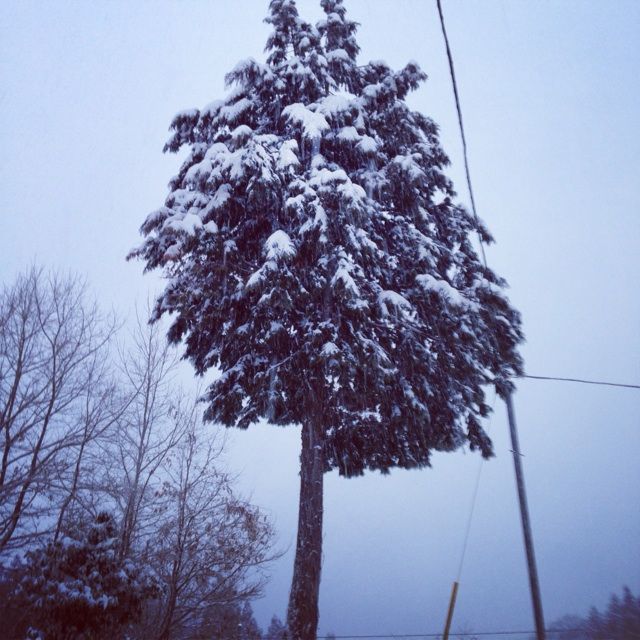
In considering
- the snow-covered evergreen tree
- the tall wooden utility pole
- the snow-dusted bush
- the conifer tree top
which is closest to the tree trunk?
the snow-covered evergreen tree

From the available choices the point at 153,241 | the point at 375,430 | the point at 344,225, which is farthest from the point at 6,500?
the point at 344,225

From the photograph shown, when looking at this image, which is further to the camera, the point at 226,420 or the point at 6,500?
the point at 6,500

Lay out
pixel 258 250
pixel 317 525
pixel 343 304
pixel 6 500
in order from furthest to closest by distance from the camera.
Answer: pixel 6 500, pixel 258 250, pixel 343 304, pixel 317 525

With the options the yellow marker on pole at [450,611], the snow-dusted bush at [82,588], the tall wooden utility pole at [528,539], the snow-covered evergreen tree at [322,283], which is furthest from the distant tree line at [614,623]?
the snow-dusted bush at [82,588]

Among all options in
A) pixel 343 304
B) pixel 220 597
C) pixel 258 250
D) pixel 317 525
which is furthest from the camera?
pixel 220 597

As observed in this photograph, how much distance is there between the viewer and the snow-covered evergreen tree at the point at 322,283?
319 inches

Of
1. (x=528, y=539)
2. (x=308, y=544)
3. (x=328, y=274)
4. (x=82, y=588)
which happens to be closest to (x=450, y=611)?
(x=528, y=539)

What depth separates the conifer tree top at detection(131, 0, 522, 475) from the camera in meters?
8.20

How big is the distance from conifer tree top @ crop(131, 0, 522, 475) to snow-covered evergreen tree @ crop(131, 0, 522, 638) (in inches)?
1.4

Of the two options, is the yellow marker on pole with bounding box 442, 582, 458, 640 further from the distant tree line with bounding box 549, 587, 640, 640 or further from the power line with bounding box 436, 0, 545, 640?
the distant tree line with bounding box 549, 587, 640, 640

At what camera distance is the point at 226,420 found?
9180mm

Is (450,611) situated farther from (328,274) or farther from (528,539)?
(328,274)

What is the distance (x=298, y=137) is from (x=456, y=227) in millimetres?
4247

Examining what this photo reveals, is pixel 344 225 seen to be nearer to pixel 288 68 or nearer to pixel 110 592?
pixel 288 68
